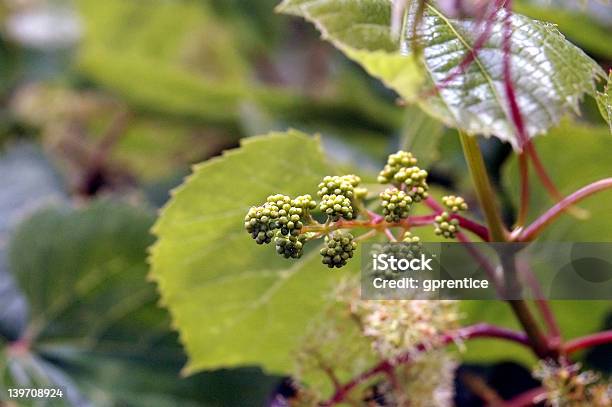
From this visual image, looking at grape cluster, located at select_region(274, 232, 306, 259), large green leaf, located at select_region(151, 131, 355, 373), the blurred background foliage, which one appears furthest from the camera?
the blurred background foliage

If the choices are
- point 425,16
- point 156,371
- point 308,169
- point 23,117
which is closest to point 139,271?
point 156,371

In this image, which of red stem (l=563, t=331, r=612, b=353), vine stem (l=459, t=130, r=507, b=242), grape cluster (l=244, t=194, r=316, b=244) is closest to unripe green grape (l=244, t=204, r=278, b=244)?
grape cluster (l=244, t=194, r=316, b=244)

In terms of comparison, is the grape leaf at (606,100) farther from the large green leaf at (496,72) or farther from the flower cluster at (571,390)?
the flower cluster at (571,390)

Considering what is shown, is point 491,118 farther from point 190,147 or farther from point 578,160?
point 190,147

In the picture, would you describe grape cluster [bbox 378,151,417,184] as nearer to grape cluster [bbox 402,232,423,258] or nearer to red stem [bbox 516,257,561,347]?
grape cluster [bbox 402,232,423,258]

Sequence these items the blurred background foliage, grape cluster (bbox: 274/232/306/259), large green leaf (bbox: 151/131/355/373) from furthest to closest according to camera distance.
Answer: the blurred background foliage < large green leaf (bbox: 151/131/355/373) < grape cluster (bbox: 274/232/306/259)

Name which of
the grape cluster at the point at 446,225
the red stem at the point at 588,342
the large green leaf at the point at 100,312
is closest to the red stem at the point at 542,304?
the red stem at the point at 588,342
